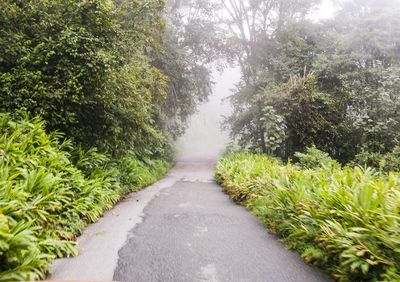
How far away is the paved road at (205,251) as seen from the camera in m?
4.41

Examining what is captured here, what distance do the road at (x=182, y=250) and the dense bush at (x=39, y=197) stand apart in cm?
33

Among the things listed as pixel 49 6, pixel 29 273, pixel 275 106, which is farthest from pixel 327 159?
pixel 29 273

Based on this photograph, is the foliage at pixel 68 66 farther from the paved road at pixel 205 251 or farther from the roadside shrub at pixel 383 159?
the roadside shrub at pixel 383 159

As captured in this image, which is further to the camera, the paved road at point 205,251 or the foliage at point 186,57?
the foliage at point 186,57

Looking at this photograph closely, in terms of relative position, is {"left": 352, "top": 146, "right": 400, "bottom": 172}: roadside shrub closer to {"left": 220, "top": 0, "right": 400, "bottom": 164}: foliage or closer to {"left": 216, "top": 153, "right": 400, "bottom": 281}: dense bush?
{"left": 220, "top": 0, "right": 400, "bottom": 164}: foliage

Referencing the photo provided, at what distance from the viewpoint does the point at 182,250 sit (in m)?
5.28

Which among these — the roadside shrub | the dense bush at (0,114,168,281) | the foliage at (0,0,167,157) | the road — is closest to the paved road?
the road

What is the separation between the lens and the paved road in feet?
14.5

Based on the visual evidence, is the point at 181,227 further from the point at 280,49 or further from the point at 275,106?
the point at 280,49

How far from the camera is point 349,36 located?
709 inches

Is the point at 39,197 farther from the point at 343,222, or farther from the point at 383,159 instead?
the point at 383,159

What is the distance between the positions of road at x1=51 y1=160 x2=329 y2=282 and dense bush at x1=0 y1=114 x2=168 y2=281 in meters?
0.33

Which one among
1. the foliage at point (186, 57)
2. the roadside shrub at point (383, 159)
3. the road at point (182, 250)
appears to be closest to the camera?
the road at point (182, 250)

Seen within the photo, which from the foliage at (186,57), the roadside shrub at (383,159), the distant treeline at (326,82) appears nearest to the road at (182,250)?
the roadside shrub at (383,159)
